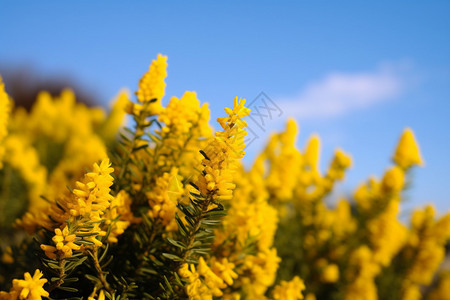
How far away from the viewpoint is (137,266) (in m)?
1.42

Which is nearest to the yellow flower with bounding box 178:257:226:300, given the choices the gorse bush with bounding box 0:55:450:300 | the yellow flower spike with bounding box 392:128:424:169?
the gorse bush with bounding box 0:55:450:300

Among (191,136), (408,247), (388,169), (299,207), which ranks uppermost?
(388,169)

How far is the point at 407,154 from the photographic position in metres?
3.79

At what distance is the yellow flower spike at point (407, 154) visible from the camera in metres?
3.78

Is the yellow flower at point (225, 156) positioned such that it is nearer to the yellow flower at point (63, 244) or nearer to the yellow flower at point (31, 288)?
the yellow flower at point (63, 244)

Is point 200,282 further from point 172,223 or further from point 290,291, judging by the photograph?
point 290,291

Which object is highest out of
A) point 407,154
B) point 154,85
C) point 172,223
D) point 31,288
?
point 407,154

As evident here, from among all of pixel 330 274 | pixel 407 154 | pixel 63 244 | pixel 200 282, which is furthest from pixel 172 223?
pixel 407 154

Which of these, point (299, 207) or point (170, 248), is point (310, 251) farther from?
point (170, 248)

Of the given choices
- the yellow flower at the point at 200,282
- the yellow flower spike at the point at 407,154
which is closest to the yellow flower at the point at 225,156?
the yellow flower at the point at 200,282

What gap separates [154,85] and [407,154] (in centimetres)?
309

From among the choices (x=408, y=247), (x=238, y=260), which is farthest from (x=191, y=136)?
(x=408, y=247)

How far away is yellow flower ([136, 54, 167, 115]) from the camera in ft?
5.41

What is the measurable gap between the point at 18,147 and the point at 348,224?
3667mm
